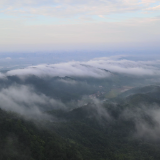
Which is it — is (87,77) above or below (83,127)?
above

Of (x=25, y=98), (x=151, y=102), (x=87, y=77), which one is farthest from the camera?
(x=87, y=77)

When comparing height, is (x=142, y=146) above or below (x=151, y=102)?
below

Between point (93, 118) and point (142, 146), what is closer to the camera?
point (142, 146)

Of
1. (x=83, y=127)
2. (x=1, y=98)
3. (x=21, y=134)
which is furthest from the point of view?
(x=1, y=98)

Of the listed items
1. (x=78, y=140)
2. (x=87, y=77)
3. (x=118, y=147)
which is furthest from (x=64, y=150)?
(x=87, y=77)

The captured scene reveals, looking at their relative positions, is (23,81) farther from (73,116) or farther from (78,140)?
(78,140)

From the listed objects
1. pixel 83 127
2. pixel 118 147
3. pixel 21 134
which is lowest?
pixel 118 147

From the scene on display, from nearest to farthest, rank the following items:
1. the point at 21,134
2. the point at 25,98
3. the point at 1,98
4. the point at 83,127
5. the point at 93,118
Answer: the point at 21,134 < the point at 83,127 < the point at 93,118 < the point at 1,98 < the point at 25,98

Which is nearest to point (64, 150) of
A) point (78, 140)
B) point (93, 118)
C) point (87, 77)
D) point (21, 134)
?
point (21, 134)

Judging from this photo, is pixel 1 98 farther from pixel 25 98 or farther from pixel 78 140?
pixel 78 140
